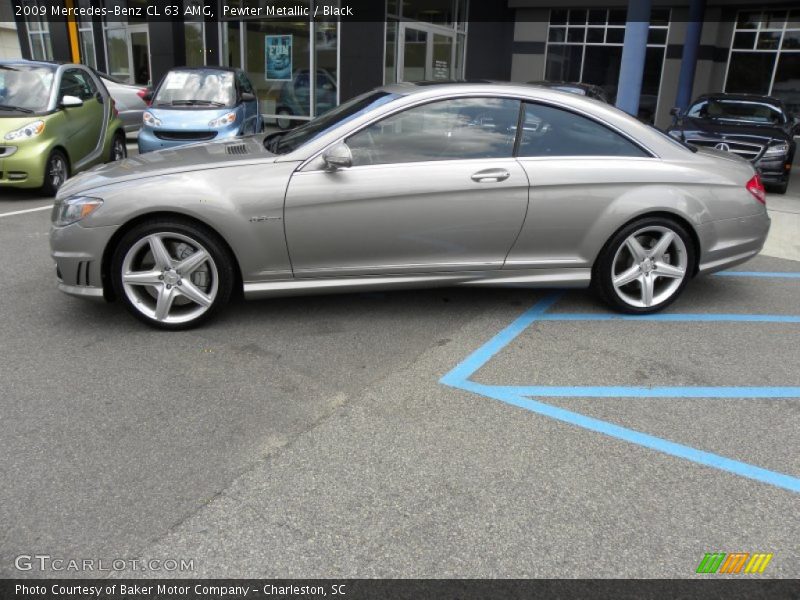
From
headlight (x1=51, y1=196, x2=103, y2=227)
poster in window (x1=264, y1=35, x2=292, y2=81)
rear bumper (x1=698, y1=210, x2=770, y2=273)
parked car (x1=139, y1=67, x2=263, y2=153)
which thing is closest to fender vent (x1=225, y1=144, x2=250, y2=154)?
headlight (x1=51, y1=196, x2=103, y2=227)

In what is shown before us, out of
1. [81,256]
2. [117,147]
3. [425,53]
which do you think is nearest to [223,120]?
[117,147]

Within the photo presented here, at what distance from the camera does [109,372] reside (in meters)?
3.75

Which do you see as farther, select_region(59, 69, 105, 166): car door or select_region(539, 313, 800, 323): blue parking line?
select_region(59, 69, 105, 166): car door

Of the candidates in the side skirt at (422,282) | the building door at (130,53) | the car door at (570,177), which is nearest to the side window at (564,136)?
the car door at (570,177)

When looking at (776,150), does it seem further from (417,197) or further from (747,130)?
(417,197)

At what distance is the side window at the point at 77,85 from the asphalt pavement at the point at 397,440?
17.3ft

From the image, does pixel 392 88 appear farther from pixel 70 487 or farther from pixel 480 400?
pixel 70 487

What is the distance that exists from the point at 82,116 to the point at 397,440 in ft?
26.8

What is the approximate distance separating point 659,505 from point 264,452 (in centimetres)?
173

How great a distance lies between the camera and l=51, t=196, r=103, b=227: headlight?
409cm

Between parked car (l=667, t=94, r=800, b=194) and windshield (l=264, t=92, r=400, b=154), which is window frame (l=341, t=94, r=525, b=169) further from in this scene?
parked car (l=667, t=94, r=800, b=194)

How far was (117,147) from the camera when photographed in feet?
33.8

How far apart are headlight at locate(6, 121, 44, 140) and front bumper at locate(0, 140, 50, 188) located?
7 centimetres

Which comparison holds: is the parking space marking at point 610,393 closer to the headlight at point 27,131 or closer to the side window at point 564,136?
the side window at point 564,136
